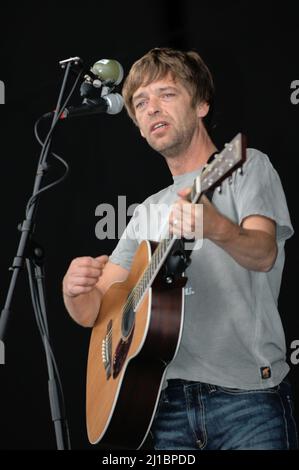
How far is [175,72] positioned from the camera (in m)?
2.06

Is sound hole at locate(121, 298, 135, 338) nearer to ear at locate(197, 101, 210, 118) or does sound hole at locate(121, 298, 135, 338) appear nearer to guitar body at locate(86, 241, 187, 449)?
guitar body at locate(86, 241, 187, 449)

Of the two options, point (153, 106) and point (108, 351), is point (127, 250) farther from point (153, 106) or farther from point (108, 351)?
point (153, 106)

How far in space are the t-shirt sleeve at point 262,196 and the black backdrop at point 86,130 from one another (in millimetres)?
931

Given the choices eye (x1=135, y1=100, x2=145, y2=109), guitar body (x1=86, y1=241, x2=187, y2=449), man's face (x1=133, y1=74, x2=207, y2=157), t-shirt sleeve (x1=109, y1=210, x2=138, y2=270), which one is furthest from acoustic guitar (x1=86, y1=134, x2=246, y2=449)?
eye (x1=135, y1=100, x2=145, y2=109)

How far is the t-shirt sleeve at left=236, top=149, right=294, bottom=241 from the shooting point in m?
1.55

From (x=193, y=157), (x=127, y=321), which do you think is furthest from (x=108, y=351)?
(x=193, y=157)

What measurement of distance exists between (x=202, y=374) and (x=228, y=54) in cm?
170

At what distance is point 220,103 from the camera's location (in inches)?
108

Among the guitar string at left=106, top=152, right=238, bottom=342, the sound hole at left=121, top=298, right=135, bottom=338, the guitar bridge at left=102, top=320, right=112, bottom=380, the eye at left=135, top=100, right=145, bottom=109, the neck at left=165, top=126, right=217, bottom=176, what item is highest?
the eye at left=135, top=100, right=145, bottom=109

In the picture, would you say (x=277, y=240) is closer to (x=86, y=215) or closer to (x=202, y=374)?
(x=202, y=374)

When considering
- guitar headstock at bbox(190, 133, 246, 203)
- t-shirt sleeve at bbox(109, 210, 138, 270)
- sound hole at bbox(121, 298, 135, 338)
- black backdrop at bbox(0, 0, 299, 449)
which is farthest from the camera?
black backdrop at bbox(0, 0, 299, 449)

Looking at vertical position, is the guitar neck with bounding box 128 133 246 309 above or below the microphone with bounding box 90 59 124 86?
below

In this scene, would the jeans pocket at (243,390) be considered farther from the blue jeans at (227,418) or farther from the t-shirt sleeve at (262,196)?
the t-shirt sleeve at (262,196)

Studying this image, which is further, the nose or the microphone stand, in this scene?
the nose
